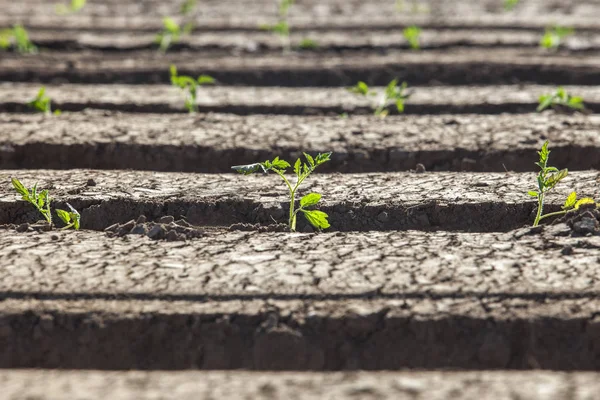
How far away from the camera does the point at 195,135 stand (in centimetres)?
305

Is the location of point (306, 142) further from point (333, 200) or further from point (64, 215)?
point (64, 215)

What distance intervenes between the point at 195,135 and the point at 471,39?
1.96m

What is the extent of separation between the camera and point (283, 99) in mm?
3537

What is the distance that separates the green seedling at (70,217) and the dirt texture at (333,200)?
0.05 m

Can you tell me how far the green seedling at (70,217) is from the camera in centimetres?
236

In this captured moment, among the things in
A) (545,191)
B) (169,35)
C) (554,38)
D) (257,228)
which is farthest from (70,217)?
(554,38)

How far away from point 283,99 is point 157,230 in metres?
1.38

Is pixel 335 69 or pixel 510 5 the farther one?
pixel 510 5

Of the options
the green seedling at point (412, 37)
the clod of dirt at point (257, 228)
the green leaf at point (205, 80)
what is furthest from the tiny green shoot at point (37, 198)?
the green seedling at point (412, 37)

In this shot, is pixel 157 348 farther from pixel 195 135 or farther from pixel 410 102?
pixel 410 102

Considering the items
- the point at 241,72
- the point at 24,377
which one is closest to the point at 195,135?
the point at 241,72

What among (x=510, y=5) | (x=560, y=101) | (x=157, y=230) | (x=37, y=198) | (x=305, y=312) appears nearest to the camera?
(x=305, y=312)

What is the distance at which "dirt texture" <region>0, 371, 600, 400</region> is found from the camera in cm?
162

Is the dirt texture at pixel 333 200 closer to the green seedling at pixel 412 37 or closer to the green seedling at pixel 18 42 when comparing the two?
the green seedling at pixel 412 37
